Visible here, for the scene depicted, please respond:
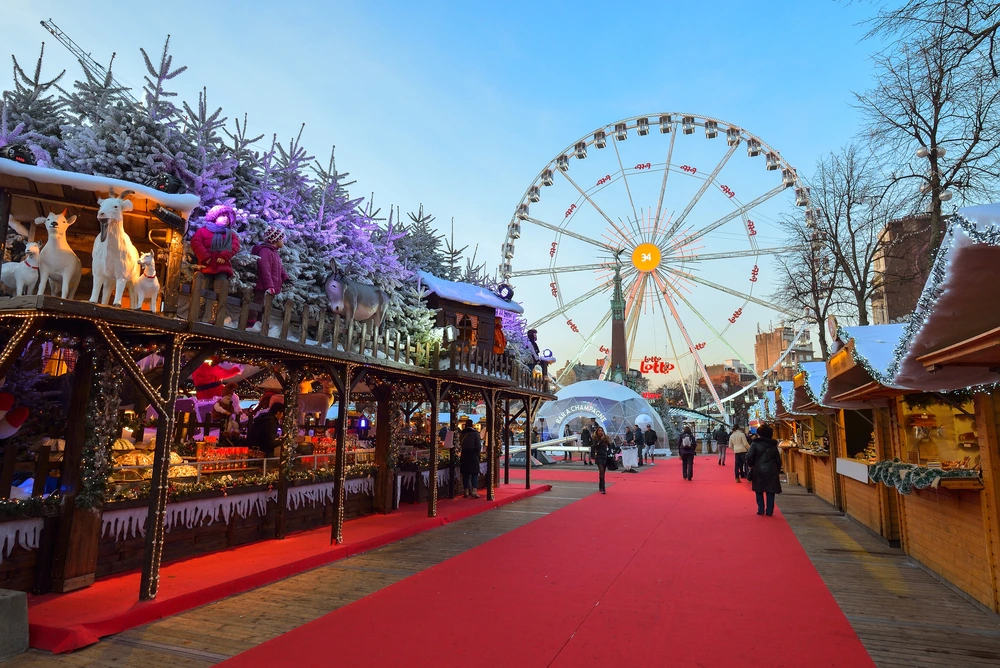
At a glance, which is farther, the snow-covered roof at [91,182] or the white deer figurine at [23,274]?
the white deer figurine at [23,274]

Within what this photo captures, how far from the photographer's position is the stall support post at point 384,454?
11336 mm

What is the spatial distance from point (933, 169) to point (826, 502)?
26.5ft

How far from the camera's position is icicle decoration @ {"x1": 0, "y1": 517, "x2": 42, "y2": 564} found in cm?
528

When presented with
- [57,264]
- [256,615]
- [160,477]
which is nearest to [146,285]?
[57,264]

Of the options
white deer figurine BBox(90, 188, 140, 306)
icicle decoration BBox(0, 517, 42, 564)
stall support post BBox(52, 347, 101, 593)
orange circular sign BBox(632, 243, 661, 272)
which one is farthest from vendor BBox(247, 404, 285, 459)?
orange circular sign BBox(632, 243, 661, 272)

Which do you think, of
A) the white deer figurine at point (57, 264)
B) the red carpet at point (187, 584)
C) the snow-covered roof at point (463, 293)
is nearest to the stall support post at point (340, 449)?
the red carpet at point (187, 584)

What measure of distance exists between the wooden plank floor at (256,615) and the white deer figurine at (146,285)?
9.44ft

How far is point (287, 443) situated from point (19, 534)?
143 inches

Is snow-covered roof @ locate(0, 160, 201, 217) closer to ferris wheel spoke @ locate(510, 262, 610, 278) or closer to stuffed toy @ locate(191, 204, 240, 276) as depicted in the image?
stuffed toy @ locate(191, 204, 240, 276)

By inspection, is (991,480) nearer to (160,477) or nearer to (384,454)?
(160,477)

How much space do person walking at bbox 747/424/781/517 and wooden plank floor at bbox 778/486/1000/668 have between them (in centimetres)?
213

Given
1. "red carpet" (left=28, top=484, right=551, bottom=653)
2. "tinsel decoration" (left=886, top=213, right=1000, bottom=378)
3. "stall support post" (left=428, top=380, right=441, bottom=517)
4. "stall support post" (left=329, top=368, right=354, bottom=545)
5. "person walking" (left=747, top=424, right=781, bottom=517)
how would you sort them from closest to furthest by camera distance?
"tinsel decoration" (left=886, top=213, right=1000, bottom=378) → "red carpet" (left=28, top=484, right=551, bottom=653) → "stall support post" (left=329, top=368, right=354, bottom=545) → "stall support post" (left=428, top=380, right=441, bottom=517) → "person walking" (left=747, top=424, right=781, bottom=517)

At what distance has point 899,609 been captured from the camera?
5.79 metres

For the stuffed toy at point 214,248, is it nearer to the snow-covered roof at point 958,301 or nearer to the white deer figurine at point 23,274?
the white deer figurine at point 23,274
